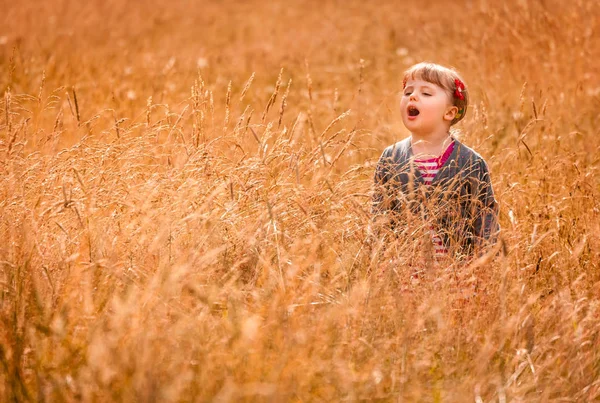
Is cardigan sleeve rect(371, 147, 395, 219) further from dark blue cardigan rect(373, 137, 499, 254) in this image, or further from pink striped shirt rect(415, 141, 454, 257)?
pink striped shirt rect(415, 141, 454, 257)

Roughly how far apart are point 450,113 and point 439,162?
0.22m

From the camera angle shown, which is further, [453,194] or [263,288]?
[453,194]

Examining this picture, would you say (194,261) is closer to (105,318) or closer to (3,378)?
(105,318)

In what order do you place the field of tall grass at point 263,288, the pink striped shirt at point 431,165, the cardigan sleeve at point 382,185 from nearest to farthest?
the field of tall grass at point 263,288, the cardigan sleeve at point 382,185, the pink striped shirt at point 431,165

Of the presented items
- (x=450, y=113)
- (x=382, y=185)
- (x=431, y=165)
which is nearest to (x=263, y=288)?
(x=382, y=185)

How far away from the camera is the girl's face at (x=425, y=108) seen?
297 cm

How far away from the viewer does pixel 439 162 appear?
2.97 m

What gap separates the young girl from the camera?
2.86 m

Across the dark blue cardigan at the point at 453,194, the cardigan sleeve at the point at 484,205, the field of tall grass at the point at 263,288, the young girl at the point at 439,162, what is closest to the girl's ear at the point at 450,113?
the young girl at the point at 439,162

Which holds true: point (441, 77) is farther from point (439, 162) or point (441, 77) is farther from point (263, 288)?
point (263, 288)

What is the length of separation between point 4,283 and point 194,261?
0.55 m

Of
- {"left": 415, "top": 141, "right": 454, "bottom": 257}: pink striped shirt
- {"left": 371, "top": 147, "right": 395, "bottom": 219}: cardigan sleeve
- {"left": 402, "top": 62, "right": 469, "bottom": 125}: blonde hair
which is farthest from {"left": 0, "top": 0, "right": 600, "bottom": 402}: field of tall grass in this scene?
{"left": 402, "top": 62, "right": 469, "bottom": 125}: blonde hair

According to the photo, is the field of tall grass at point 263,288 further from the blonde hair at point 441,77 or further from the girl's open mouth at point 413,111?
the blonde hair at point 441,77

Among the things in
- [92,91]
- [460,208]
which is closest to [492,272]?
[460,208]
